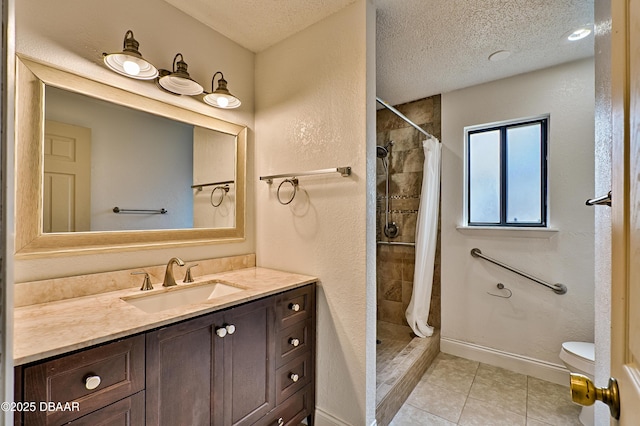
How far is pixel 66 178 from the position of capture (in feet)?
4.35

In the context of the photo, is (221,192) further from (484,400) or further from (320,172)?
(484,400)

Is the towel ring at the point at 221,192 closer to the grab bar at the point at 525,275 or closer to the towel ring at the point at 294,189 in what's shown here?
the towel ring at the point at 294,189

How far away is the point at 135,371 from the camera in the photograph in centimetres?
97

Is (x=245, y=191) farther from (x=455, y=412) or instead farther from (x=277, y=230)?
(x=455, y=412)

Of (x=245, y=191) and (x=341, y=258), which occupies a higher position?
(x=245, y=191)

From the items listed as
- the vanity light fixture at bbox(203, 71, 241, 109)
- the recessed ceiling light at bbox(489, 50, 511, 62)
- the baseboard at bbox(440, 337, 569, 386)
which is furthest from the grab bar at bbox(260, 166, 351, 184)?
the baseboard at bbox(440, 337, 569, 386)

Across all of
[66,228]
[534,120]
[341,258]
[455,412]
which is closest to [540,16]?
[534,120]

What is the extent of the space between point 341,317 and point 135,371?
3.40 ft

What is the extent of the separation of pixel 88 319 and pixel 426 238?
2.44m

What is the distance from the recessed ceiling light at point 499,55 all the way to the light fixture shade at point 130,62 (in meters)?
2.34

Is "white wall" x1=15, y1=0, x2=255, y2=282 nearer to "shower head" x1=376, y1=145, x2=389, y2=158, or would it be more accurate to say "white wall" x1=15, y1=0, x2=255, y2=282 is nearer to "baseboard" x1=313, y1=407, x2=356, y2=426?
"baseboard" x1=313, y1=407, x2=356, y2=426

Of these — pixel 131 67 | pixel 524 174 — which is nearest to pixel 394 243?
pixel 524 174

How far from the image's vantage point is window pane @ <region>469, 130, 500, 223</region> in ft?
8.45

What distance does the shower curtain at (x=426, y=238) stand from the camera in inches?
101
